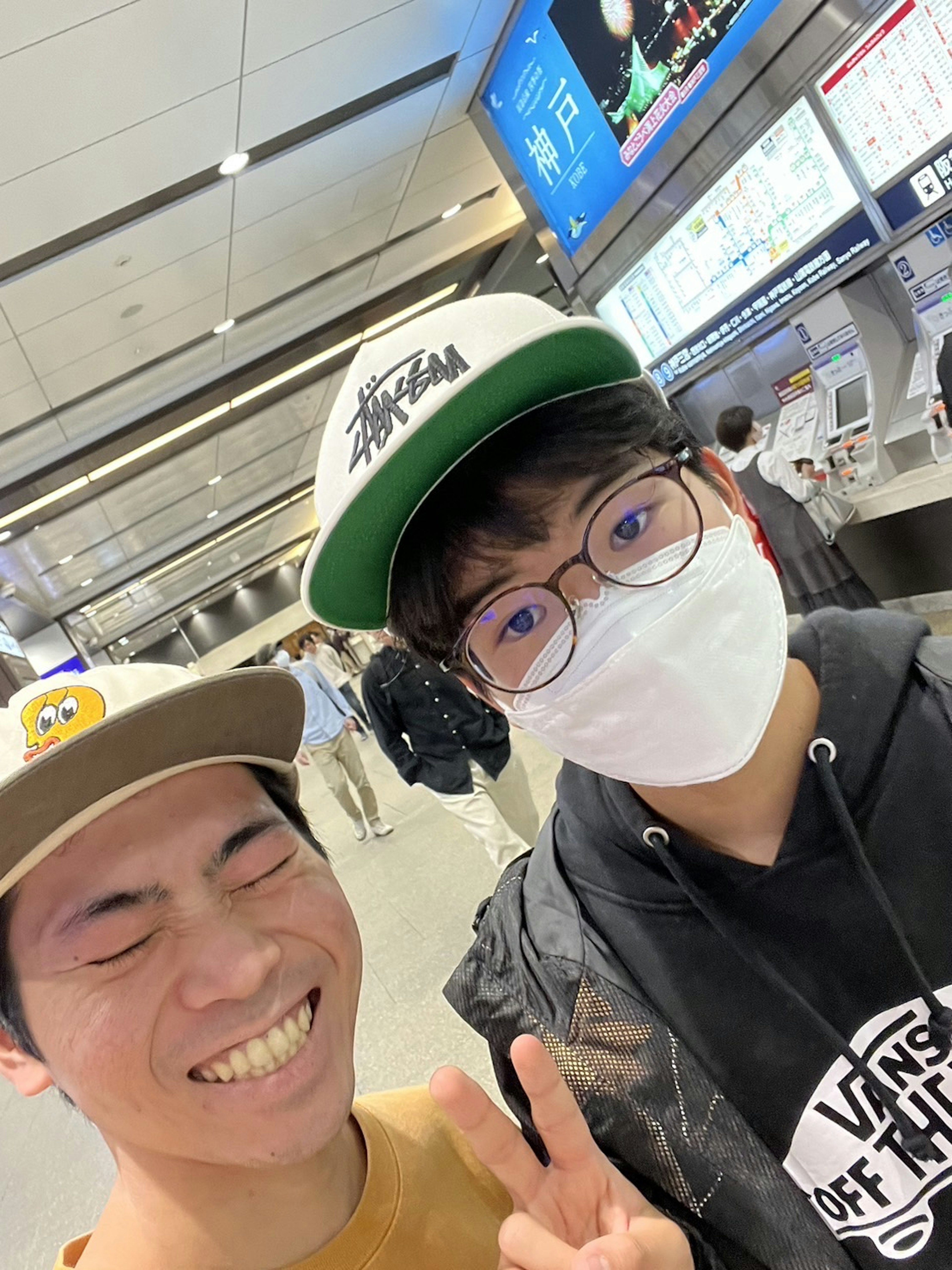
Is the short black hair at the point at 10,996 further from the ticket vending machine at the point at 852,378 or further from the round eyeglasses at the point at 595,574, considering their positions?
the ticket vending machine at the point at 852,378

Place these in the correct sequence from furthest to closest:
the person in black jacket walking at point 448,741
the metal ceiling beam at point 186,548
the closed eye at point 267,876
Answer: the metal ceiling beam at point 186,548 → the person in black jacket walking at point 448,741 → the closed eye at point 267,876

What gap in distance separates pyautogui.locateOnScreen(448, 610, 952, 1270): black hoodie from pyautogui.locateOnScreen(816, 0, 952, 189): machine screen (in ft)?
9.52

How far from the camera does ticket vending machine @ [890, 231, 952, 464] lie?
337 cm

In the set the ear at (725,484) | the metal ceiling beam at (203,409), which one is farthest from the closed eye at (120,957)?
the metal ceiling beam at (203,409)

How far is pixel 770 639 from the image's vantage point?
1.13 m

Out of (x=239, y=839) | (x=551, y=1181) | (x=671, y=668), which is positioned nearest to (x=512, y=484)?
(x=671, y=668)

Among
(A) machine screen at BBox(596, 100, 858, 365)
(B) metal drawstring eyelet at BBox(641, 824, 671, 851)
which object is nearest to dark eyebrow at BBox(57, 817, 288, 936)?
(B) metal drawstring eyelet at BBox(641, 824, 671, 851)

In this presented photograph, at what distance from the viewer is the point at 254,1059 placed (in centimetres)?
92

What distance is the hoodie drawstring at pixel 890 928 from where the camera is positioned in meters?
0.94

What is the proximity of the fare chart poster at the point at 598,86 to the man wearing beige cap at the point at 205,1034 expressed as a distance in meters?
3.70

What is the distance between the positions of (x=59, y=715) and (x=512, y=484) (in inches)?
26.4

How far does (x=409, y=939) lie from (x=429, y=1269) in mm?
3059

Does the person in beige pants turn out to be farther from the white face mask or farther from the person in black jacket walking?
the white face mask

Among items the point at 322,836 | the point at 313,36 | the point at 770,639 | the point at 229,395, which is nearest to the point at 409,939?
the point at 322,836
